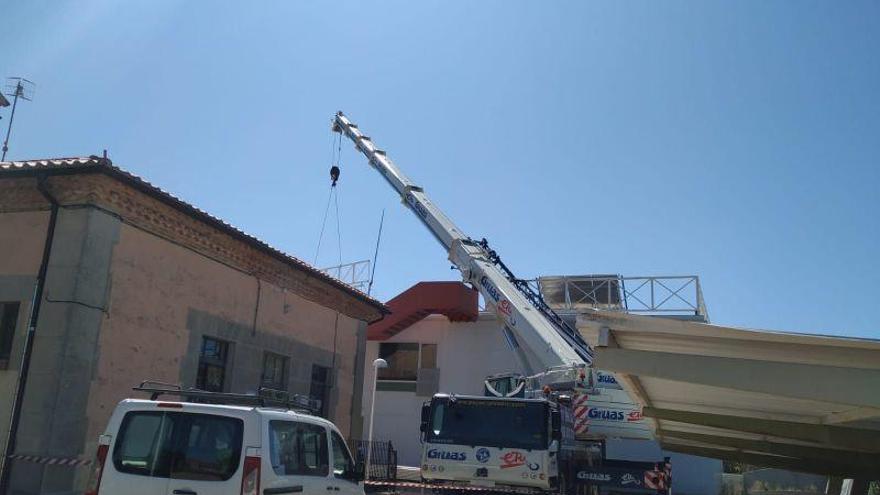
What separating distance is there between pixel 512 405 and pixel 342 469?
5.11 meters

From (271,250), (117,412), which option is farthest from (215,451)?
(271,250)

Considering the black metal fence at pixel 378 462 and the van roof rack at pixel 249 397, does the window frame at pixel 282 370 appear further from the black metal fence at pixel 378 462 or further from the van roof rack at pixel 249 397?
the van roof rack at pixel 249 397

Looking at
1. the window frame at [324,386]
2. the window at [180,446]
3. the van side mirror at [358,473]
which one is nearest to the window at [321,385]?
the window frame at [324,386]

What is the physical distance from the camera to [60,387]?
10945 millimetres

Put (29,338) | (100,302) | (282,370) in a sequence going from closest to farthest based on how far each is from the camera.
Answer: (29,338) → (100,302) → (282,370)

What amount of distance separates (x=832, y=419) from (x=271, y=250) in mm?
10813

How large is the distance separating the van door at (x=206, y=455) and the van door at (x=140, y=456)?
10 centimetres

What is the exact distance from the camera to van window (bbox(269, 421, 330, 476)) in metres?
7.49

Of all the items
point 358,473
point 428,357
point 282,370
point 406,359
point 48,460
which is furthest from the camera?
point 406,359

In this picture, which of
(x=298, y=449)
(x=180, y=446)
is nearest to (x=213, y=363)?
(x=298, y=449)

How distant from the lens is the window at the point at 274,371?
16.4 meters

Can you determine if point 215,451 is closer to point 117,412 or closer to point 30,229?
point 117,412

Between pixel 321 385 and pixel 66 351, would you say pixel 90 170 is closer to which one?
pixel 66 351

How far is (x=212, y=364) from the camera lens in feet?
48.4
